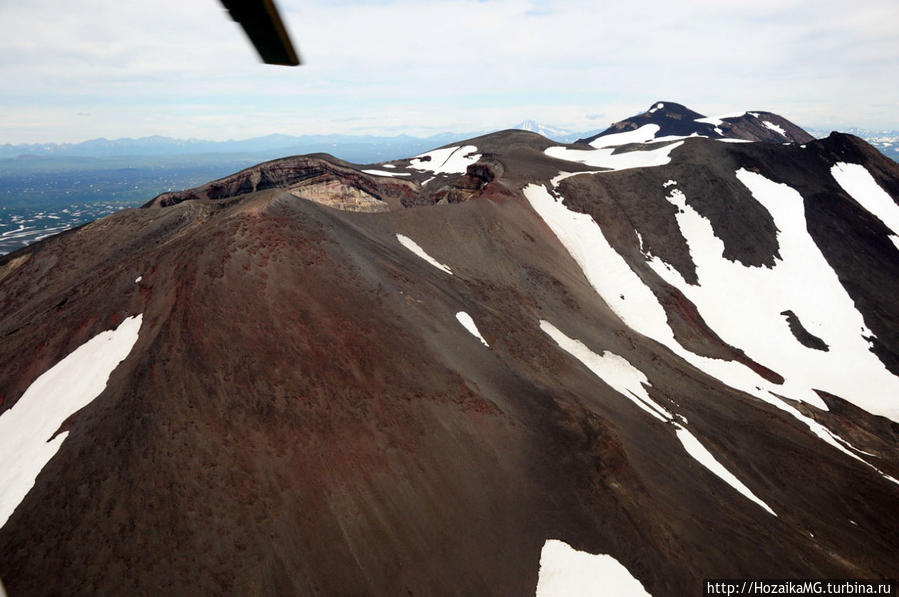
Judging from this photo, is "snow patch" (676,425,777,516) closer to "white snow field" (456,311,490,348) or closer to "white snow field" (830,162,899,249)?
"white snow field" (456,311,490,348)

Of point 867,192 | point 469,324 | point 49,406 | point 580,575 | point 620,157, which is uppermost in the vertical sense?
point 49,406

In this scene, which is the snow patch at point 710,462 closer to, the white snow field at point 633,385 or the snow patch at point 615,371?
the white snow field at point 633,385

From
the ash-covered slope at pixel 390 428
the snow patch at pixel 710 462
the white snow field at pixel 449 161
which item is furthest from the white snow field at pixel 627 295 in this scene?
the white snow field at pixel 449 161

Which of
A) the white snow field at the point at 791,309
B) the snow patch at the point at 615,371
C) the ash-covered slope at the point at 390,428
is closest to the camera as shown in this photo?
the ash-covered slope at the point at 390,428

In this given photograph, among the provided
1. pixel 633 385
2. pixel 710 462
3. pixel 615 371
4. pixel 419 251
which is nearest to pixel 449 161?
pixel 419 251

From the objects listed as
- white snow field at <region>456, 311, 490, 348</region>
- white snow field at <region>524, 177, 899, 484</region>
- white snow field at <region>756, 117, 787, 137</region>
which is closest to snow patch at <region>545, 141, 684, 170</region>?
white snow field at <region>524, 177, 899, 484</region>

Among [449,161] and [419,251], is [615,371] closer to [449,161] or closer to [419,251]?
[419,251]

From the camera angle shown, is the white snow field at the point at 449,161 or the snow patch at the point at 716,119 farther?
the snow patch at the point at 716,119

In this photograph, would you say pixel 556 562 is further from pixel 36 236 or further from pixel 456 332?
pixel 36 236
